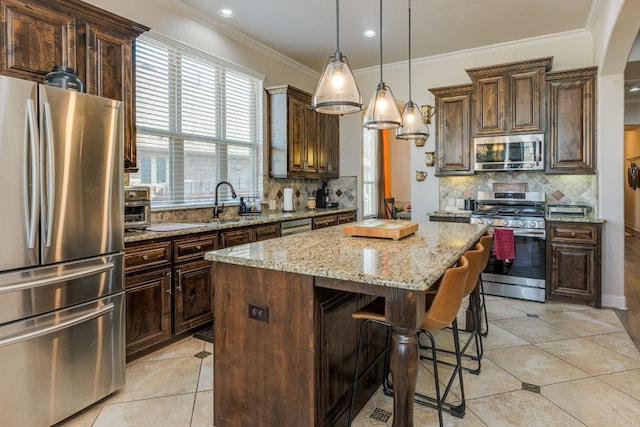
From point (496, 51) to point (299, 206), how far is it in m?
3.32

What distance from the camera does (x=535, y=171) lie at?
4.54 m

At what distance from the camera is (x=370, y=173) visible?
23.4ft

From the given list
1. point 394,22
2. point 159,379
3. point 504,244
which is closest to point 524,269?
point 504,244

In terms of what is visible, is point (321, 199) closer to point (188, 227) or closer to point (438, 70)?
point (438, 70)

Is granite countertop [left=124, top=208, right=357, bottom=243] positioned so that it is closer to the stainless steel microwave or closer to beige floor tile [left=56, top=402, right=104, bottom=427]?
beige floor tile [left=56, top=402, right=104, bottom=427]

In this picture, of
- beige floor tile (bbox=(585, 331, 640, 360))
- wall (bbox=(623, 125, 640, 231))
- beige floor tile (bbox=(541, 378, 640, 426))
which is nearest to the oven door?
beige floor tile (bbox=(585, 331, 640, 360))

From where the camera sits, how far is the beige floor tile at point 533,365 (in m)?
2.58

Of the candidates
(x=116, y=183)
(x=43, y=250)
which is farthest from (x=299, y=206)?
(x=43, y=250)

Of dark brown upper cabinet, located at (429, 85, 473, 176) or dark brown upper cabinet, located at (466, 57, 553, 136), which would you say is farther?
dark brown upper cabinet, located at (429, 85, 473, 176)

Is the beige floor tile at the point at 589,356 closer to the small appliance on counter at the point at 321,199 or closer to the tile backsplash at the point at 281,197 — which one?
the tile backsplash at the point at 281,197

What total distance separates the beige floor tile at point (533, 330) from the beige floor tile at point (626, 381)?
60 centimetres

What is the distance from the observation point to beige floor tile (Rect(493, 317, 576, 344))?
326cm

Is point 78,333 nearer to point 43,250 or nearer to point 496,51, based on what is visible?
point 43,250

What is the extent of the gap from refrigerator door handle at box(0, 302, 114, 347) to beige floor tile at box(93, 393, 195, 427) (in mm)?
566
